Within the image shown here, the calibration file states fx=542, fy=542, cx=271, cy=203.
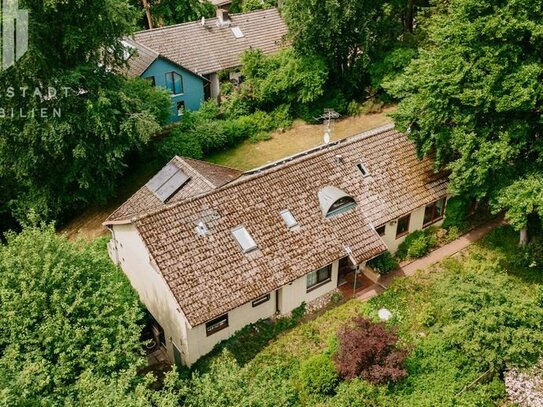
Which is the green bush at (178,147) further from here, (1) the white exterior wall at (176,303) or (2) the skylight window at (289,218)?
(2) the skylight window at (289,218)

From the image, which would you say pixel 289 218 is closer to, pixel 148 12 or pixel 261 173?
pixel 261 173

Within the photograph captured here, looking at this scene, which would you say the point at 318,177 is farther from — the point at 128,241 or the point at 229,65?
the point at 229,65

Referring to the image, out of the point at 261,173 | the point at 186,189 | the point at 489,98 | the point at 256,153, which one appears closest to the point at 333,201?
the point at 261,173

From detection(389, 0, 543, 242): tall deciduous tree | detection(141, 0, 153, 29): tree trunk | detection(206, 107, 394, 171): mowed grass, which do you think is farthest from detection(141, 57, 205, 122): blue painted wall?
detection(389, 0, 543, 242): tall deciduous tree

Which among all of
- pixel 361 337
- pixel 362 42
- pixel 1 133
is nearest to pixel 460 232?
pixel 361 337

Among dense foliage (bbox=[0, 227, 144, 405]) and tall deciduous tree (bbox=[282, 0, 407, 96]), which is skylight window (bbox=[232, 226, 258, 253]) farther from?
tall deciduous tree (bbox=[282, 0, 407, 96])

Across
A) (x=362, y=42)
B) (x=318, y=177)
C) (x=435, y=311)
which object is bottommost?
(x=435, y=311)

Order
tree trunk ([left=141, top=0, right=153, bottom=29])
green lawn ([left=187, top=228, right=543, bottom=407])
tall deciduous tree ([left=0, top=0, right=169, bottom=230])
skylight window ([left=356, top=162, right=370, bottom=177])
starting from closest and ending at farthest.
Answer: green lawn ([left=187, top=228, right=543, bottom=407]) → skylight window ([left=356, top=162, right=370, bottom=177]) → tall deciduous tree ([left=0, top=0, right=169, bottom=230]) → tree trunk ([left=141, top=0, right=153, bottom=29])
